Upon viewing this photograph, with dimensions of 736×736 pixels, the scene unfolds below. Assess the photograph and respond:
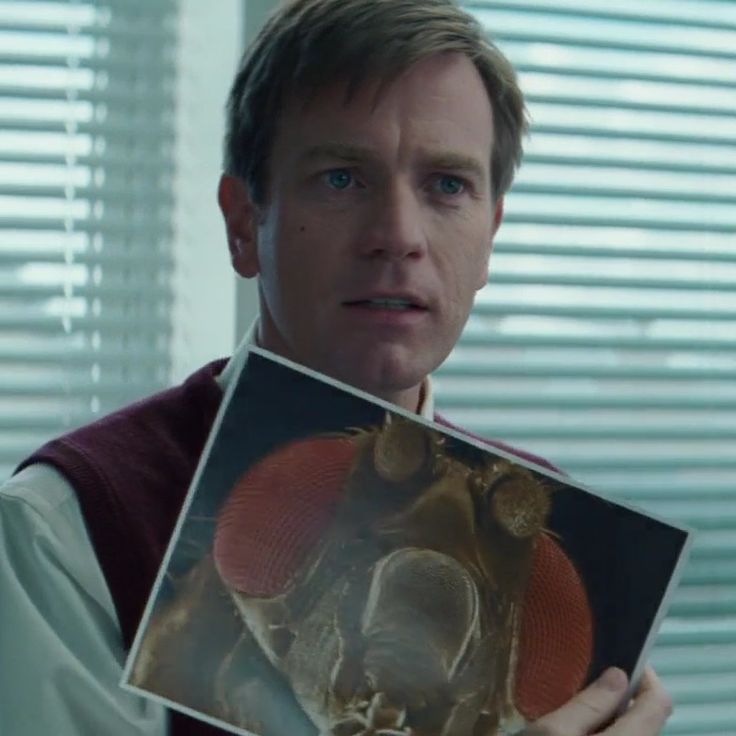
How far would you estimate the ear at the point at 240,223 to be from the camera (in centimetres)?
114

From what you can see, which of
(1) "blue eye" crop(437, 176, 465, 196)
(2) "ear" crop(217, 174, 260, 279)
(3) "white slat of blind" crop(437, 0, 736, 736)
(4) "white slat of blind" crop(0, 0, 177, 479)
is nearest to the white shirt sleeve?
(2) "ear" crop(217, 174, 260, 279)

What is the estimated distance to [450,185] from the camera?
1064mm

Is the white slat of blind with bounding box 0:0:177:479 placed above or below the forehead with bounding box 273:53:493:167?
below

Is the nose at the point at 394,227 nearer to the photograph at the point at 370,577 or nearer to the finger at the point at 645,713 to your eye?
the photograph at the point at 370,577

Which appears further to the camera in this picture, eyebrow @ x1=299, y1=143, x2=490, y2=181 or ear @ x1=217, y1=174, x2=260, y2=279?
ear @ x1=217, y1=174, x2=260, y2=279

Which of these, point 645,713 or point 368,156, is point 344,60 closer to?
point 368,156

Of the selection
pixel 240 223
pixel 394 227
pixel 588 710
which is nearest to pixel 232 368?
pixel 240 223

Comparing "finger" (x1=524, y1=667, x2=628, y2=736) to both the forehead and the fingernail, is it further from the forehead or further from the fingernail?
the forehead

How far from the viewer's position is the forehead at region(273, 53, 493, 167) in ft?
3.36

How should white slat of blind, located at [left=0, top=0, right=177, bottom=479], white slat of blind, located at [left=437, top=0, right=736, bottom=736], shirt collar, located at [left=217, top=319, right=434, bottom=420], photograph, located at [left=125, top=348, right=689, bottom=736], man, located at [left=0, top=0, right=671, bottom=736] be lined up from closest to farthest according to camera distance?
photograph, located at [left=125, top=348, right=689, bottom=736] → man, located at [left=0, top=0, right=671, bottom=736] → shirt collar, located at [left=217, top=319, right=434, bottom=420] → white slat of blind, located at [left=0, top=0, right=177, bottom=479] → white slat of blind, located at [left=437, top=0, right=736, bottom=736]

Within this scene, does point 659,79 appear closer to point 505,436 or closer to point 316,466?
point 505,436

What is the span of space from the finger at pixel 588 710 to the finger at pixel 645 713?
0.01 m

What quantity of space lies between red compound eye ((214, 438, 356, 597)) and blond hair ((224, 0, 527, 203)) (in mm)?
335

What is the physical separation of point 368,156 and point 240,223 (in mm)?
178
